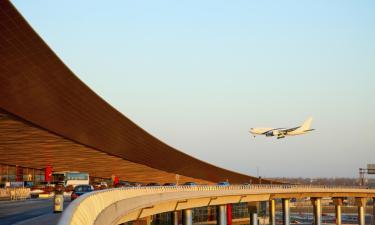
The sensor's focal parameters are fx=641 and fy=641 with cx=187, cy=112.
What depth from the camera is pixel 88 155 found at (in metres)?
100

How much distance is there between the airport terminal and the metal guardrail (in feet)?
0.27

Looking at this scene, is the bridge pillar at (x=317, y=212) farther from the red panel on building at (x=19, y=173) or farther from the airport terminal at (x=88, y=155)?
the red panel on building at (x=19, y=173)

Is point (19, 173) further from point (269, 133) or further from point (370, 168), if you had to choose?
point (370, 168)

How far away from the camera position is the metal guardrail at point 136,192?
16.6 meters

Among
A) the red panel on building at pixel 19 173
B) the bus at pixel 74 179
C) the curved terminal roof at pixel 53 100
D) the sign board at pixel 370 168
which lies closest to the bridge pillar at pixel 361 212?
the sign board at pixel 370 168

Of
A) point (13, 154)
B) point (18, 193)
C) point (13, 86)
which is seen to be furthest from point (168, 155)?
point (13, 86)

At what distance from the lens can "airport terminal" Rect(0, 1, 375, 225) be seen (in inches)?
1648

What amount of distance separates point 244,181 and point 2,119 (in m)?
108

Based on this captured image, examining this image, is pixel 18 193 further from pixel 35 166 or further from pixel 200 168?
pixel 200 168

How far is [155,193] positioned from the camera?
48.9 meters

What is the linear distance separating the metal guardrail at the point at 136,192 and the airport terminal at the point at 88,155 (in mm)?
81

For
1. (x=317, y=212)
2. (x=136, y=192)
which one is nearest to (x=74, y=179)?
(x=317, y=212)

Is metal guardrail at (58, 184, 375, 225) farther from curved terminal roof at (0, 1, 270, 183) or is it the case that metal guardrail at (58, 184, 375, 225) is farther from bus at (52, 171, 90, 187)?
bus at (52, 171, 90, 187)

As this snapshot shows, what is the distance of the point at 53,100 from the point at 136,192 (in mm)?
22996
